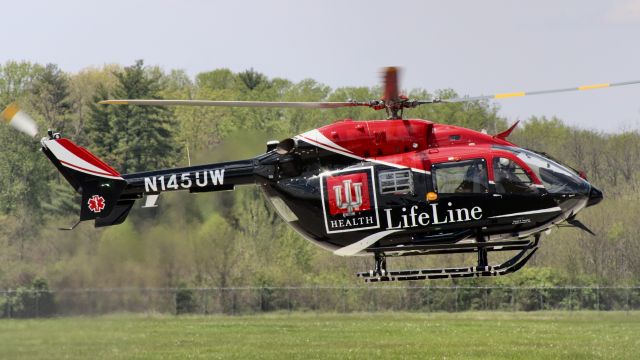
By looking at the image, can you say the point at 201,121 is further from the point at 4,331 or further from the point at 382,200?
the point at 382,200

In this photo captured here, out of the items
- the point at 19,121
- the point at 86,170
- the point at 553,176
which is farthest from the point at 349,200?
the point at 19,121

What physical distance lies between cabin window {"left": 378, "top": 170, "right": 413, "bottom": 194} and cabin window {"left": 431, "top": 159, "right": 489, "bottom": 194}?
1.53 ft

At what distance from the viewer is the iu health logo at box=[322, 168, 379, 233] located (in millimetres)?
21000

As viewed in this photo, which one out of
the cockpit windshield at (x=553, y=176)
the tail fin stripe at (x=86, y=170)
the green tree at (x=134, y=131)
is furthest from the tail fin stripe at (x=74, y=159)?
the green tree at (x=134, y=131)

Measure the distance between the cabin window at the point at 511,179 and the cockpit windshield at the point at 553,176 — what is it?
0.21 meters

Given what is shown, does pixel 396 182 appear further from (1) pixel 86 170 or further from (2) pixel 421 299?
(2) pixel 421 299

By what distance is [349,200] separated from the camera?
2116 centimetres

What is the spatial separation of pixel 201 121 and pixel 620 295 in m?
22.9

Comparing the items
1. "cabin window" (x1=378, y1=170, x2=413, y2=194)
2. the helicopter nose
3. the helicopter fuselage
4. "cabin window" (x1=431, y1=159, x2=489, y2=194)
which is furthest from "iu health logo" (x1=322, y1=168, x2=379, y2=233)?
the helicopter nose

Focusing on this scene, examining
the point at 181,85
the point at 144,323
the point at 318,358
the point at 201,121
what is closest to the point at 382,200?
the point at 318,358

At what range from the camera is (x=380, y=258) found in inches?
845

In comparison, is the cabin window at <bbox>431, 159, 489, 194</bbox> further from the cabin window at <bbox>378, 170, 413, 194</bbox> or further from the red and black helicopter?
the cabin window at <bbox>378, 170, 413, 194</bbox>

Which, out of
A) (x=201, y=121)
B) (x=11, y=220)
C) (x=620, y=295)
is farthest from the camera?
(x=201, y=121)

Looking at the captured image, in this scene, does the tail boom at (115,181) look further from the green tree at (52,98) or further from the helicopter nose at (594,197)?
the green tree at (52,98)
